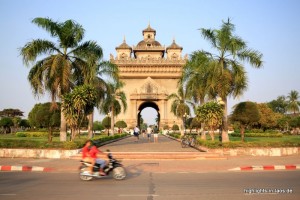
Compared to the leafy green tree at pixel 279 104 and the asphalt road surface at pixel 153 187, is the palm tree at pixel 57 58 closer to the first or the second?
the asphalt road surface at pixel 153 187

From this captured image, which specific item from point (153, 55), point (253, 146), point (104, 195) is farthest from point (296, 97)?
point (104, 195)

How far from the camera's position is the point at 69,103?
21.5 m

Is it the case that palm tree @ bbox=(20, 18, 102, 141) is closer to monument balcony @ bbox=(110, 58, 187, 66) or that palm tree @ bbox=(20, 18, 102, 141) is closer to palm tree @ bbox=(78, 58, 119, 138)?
palm tree @ bbox=(78, 58, 119, 138)

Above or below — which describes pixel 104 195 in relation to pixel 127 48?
below

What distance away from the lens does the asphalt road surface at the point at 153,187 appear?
320 inches

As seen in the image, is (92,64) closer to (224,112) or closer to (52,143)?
(52,143)

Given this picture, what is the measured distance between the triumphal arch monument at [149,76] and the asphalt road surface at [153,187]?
53582 millimetres

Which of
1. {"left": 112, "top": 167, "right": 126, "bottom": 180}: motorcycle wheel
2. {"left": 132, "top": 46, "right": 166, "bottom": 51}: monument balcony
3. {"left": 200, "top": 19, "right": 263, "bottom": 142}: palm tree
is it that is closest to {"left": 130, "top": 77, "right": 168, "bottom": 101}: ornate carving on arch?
{"left": 132, "top": 46, "right": 166, "bottom": 51}: monument balcony

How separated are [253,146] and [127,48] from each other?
58940 millimetres

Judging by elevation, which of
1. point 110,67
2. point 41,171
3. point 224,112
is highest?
point 110,67

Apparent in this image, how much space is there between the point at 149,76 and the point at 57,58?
49607mm

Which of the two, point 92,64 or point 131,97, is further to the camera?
point 131,97

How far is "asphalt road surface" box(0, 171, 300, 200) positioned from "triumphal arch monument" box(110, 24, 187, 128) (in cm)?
5358

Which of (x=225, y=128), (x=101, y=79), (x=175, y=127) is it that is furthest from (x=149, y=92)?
(x=225, y=128)
